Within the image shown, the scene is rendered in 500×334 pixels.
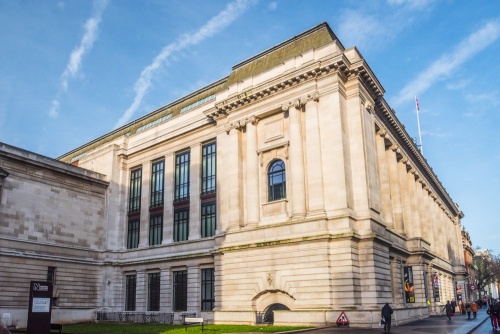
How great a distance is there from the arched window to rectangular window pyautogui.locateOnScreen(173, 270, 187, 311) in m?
12.1

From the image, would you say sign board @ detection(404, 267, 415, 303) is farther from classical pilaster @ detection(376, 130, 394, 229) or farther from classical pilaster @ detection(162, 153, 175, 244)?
classical pilaster @ detection(162, 153, 175, 244)

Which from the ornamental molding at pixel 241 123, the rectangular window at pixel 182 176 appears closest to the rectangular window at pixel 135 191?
the rectangular window at pixel 182 176

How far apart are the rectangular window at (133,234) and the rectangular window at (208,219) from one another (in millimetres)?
9697

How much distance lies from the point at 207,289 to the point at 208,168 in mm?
10977

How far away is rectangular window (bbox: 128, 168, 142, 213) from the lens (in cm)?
4824

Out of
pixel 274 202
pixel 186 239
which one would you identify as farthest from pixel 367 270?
pixel 186 239

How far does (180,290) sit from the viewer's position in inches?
1623

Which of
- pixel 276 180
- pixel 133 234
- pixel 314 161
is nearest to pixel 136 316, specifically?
pixel 133 234

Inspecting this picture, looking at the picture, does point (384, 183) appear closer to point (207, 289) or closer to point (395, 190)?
point (395, 190)

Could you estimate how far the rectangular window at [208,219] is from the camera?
4047 centimetres

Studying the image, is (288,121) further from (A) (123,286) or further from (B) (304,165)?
(A) (123,286)

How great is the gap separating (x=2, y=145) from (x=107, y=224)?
13.2 meters

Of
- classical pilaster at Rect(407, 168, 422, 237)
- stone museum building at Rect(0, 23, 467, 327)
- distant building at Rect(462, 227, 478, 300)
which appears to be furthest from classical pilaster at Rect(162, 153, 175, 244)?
distant building at Rect(462, 227, 478, 300)

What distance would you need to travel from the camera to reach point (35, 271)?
39.6 metres
